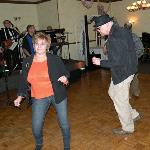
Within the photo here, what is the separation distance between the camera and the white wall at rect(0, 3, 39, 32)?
959 cm

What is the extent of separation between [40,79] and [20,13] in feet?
27.2

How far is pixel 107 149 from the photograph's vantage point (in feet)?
9.38

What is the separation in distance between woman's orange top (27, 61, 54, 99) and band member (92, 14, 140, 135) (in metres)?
0.57

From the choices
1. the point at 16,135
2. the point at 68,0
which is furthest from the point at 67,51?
the point at 16,135

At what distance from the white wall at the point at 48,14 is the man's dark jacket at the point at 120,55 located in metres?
7.53

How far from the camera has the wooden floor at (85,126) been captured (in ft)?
9.87

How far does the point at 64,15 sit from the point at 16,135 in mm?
7318

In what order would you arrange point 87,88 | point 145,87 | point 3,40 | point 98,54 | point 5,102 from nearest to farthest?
1. point 5,102
2. point 145,87
3. point 87,88
4. point 3,40
5. point 98,54

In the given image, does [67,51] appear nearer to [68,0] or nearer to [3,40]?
[68,0]

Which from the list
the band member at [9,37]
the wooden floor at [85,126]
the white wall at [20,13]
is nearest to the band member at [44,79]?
the wooden floor at [85,126]

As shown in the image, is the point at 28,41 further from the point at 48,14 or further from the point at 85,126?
the point at 48,14

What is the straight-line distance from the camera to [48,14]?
10305 mm

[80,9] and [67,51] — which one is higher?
[80,9]

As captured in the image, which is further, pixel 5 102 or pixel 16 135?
pixel 5 102
